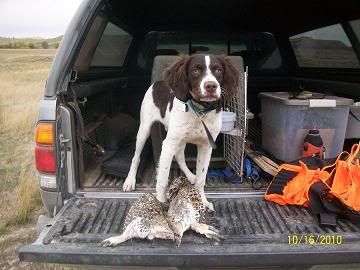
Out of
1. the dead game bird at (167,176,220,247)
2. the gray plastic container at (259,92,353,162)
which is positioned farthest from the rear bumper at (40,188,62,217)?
the gray plastic container at (259,92,353,162)

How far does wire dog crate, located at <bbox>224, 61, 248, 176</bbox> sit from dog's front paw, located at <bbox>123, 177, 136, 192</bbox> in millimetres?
954

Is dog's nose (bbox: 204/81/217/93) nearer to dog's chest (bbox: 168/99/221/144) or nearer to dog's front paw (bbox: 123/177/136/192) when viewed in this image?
dog's chest (bbox: 168/99/221/144)

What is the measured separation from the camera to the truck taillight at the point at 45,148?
9.25 ft

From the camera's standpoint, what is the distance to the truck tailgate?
2229 mm

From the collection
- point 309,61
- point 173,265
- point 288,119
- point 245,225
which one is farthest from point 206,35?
point 173,265

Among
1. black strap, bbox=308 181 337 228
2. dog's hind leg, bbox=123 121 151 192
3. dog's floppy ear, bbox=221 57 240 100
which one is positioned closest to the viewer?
black strap, bbox=308 181 337 228

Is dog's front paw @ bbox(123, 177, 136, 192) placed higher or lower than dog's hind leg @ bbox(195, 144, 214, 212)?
lower

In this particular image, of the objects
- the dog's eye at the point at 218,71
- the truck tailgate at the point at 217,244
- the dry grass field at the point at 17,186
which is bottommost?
the dry grass field at the point at 17,186

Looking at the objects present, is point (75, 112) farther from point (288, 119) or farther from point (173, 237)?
point (288, 119)

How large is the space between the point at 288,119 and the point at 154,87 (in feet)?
4.31

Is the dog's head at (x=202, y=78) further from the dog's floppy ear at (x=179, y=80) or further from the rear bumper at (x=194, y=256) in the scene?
the rear bumper at (x=194, y=256)

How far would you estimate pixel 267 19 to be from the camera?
5402 mm

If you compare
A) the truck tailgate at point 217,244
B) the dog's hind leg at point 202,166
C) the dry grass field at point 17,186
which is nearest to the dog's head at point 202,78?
the dog's hind leg at point 202,166

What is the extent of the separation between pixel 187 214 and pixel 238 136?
4.35ft
